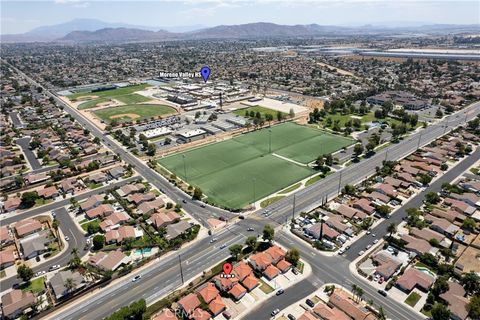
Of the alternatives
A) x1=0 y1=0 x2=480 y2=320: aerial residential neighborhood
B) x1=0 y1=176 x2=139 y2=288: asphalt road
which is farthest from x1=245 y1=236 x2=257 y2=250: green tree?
x1=0 y1=176 x2=139 y2=288: asphalt road

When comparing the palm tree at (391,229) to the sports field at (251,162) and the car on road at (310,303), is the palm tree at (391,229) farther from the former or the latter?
the sports field at (251,162)

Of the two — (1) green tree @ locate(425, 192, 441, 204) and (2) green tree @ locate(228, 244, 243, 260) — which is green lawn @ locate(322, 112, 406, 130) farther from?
(2) green tree @ locate(228, 244, 243, 260)

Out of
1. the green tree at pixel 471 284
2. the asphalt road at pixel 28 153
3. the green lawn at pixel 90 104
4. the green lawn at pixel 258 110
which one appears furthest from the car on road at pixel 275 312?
the green lawn at pixel 90 104

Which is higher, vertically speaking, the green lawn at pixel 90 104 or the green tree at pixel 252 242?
the green lawn at pixel 90 104

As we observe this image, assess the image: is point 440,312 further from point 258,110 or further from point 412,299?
point 258,110

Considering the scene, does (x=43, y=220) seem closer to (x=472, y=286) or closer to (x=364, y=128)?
(x=472, y=286)
